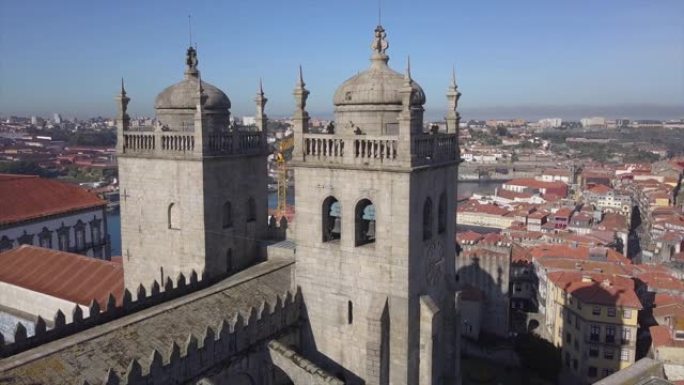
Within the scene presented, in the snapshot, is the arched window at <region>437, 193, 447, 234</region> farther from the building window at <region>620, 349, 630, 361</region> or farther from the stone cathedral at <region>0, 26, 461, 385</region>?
the building window at <region>620, 349, 630, 361</region>

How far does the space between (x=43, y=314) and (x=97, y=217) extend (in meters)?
28.8

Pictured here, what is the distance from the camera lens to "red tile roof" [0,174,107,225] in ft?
171

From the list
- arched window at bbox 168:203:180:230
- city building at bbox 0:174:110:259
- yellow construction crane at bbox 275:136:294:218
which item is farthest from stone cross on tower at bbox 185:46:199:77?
yellow construction crane at bbox 275:136:294:218

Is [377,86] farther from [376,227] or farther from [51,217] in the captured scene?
[51,217]

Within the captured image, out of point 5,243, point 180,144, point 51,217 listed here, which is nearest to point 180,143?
point 180,144

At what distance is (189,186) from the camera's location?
2736 centimetres

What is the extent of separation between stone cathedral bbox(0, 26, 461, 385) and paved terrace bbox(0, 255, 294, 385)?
2.1 inches

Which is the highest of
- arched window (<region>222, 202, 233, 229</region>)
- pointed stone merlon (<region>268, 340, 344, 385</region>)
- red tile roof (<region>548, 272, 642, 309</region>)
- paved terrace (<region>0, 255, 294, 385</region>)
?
arched window (<region>222, 202, 233, 229</region>)

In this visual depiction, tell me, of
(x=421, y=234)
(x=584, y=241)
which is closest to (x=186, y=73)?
(x=421, y=234)

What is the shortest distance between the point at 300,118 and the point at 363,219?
469cm

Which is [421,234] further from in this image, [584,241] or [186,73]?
[584,241]

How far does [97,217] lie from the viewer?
59562 millimetres

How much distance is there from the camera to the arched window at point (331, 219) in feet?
77.7

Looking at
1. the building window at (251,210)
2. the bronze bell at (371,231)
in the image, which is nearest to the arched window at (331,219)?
the bronze bell at (371,231)
